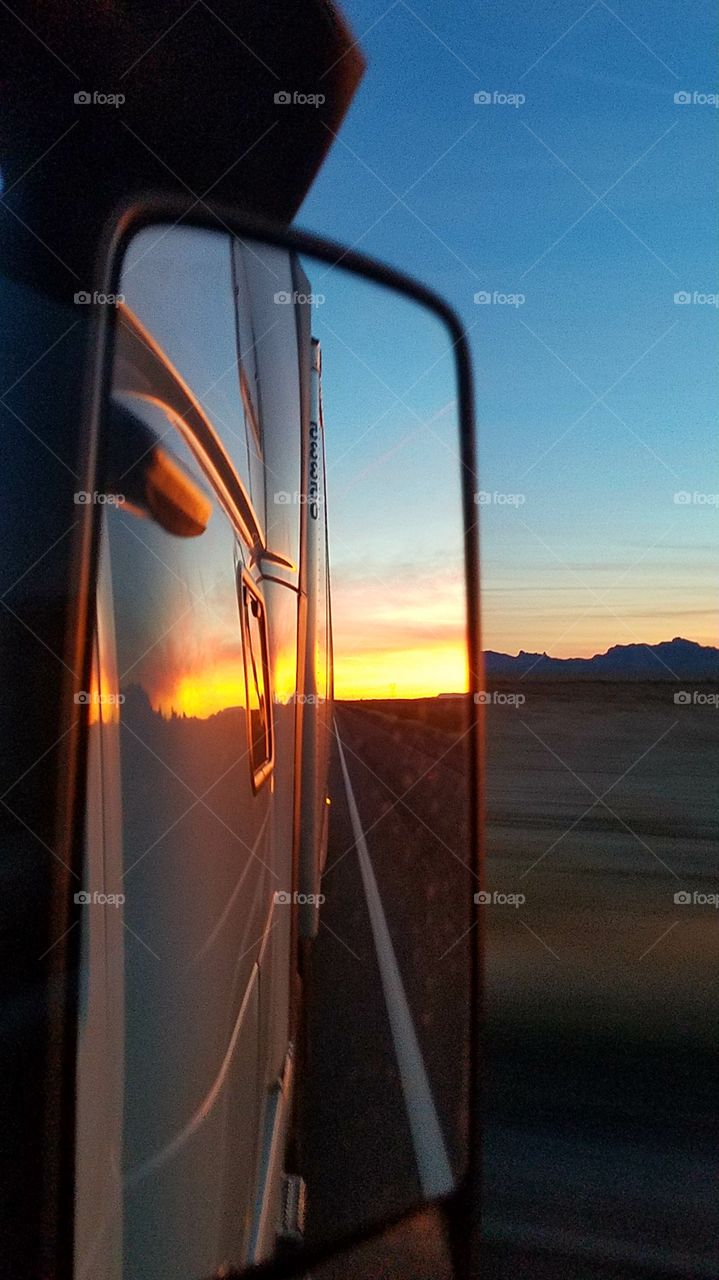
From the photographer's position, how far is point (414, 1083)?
18.1ft

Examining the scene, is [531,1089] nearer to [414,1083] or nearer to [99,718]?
[414,1083]

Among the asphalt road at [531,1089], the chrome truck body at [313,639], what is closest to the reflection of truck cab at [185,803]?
the asphalt road at [531,1089]

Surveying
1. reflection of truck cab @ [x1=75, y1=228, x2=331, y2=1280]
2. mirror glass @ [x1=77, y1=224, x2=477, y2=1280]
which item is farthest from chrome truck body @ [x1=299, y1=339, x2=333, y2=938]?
reflection of truck cab @ [x1=75, y1=228, x2=331, y2=1280]

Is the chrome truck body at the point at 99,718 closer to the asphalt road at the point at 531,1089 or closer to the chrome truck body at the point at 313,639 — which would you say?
the asphalt road at the point at 531,1089

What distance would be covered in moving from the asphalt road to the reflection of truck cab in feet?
3.26

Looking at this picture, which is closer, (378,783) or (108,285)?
(108,285)

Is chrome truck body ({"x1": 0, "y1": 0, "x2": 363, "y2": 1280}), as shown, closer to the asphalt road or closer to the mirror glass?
the mirror glass

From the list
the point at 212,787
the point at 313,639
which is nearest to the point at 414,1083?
the point at 313,639

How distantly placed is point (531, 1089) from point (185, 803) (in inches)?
183

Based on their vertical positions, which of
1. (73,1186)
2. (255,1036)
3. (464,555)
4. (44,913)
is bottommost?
(255,1036)

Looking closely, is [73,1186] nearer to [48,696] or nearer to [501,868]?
[48,696]

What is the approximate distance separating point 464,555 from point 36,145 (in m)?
2.05

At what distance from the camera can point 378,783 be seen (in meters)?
22.7

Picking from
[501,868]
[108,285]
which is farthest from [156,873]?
[501,868]
